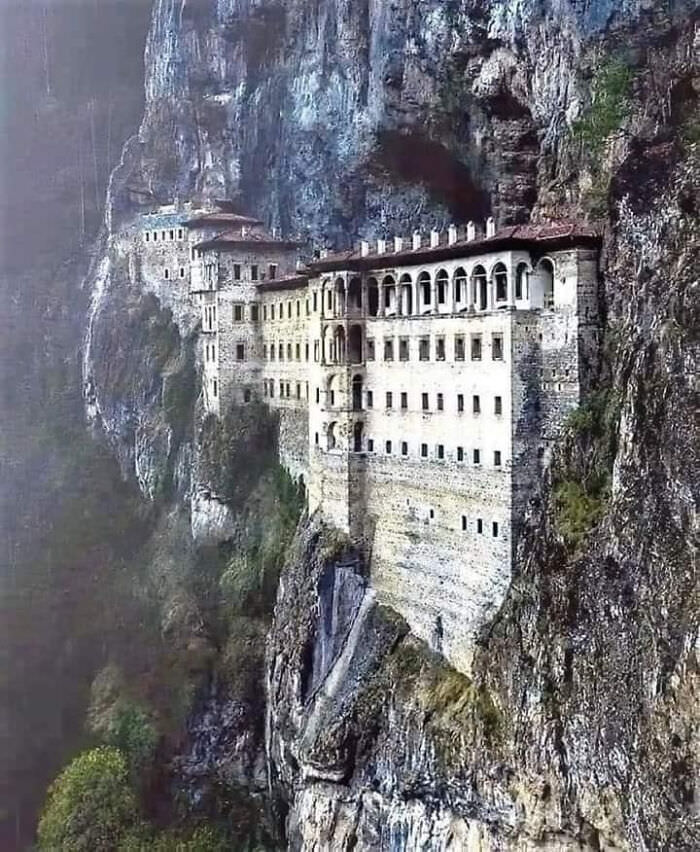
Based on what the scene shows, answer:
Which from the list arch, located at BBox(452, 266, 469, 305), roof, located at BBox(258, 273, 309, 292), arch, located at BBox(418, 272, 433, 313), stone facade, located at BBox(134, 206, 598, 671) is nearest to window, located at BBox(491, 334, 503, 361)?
stone facade, located at BBox(134, 206, 598, 671)

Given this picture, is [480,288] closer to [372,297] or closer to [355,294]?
[372,297]

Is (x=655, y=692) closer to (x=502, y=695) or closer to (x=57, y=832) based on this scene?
(x=502, y=695)

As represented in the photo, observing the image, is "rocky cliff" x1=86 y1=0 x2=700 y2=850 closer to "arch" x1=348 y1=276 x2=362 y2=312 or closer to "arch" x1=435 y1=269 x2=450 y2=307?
"arch" x1=435 y1=269 x2=450 y2=307

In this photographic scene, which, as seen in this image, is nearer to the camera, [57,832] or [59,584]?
[57,832]

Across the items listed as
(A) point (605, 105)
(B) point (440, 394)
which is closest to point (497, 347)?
(B) point (440, 394)

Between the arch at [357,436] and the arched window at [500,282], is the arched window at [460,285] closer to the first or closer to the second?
the arched window at [500,282]

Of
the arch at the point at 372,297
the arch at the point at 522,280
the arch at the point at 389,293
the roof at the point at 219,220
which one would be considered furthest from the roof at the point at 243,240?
the arch at the point at 522,280

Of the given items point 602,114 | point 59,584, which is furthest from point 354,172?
point 59,584
